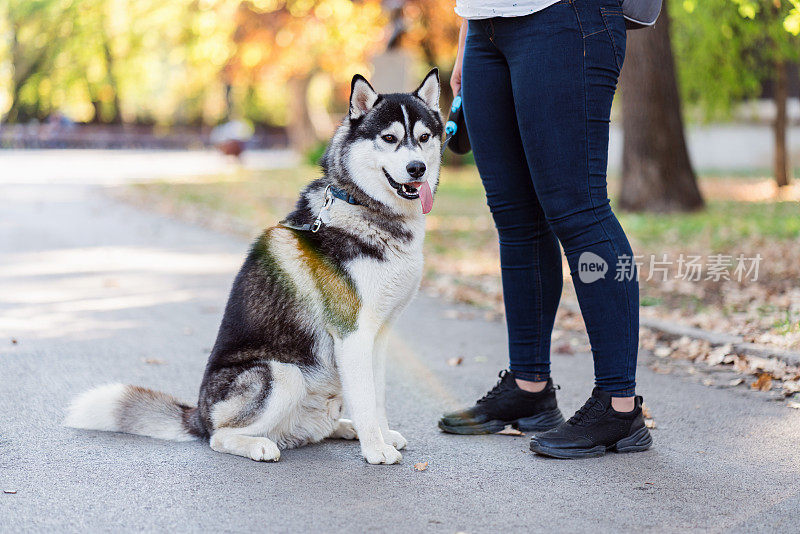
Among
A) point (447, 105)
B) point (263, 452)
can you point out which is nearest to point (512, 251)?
point (263, 452)

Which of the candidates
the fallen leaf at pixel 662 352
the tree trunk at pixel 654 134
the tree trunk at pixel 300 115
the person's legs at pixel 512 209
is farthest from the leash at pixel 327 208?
the tree trunk at pixel 300 115

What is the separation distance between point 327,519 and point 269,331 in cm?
86

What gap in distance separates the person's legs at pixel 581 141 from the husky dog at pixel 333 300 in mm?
480

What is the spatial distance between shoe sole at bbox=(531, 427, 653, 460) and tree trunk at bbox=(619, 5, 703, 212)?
8918 mm

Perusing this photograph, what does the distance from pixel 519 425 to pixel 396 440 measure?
0.57 m

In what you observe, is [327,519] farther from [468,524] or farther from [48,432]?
[48,432]

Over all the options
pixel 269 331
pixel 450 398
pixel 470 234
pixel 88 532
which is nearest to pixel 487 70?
pixel 269 331

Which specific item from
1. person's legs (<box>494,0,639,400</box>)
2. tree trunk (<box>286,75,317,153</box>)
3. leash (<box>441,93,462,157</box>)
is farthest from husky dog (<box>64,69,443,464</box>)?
tree trunk (<box>286,75,317,153</box>)

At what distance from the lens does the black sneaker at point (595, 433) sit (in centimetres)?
327

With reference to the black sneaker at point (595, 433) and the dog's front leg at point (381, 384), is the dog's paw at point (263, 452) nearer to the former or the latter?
the dog's front leg at point (381, 384)

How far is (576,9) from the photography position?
3.08 metres

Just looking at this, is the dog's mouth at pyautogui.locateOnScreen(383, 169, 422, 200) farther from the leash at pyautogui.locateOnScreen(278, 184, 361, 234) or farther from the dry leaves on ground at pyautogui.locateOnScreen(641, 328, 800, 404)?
the dry leaves on ground at pyautogui.locateOnScreen(641, 328, 800, 404)

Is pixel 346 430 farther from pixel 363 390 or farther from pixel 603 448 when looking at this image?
pixel 603 448

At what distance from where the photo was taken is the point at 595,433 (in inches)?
128
